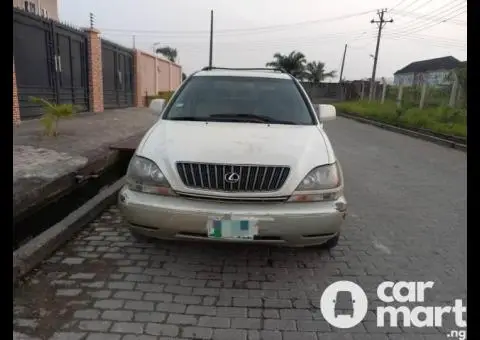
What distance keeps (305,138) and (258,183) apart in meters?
0.76

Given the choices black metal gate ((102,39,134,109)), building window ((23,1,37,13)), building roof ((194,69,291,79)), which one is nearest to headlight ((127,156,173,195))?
building roof ((194,69,291,79))

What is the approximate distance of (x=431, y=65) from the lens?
5900 centimetres

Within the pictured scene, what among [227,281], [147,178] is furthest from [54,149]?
[227,281]

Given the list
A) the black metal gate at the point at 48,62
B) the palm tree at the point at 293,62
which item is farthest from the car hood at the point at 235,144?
the palm tree at the point at 293,62

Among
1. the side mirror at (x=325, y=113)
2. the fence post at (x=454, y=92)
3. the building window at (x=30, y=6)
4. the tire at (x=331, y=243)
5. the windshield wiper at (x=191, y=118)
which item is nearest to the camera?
the tire at (x=331, y=243)

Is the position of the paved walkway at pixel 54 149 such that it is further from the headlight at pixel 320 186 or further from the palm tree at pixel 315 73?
the palm tree at pixel 315 73

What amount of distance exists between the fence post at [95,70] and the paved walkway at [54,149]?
350cm

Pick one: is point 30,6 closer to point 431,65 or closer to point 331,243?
point 331,243

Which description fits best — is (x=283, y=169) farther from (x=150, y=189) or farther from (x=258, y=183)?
(x=150, y=189)

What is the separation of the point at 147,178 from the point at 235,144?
29.0 inches

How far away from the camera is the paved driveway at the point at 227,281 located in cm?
248

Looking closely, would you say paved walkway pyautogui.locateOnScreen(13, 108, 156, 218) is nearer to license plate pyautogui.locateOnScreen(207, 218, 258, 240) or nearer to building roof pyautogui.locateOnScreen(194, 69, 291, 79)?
building roof pyautogui.locateOnScreen(194, 69, 291, 79)

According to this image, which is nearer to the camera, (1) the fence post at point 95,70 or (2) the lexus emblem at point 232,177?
(2) the lexus emblem at point 232,177
